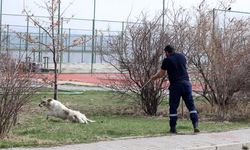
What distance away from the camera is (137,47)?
1720 cm

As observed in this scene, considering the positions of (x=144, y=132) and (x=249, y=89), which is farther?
(x=249, y=89)

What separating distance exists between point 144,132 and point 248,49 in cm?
584

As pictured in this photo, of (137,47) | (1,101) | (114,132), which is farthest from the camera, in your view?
(137,47)

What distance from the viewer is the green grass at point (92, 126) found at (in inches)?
449

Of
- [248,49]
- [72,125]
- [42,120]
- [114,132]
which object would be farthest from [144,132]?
[248,49]

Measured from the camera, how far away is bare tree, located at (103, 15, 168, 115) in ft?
56.5

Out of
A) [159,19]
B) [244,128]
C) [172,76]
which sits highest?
[159,19]

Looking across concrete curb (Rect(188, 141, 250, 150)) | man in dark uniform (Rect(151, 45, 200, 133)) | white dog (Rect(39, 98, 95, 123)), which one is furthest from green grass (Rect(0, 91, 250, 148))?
concrete curb (Rect(188, 141, 250, 150))

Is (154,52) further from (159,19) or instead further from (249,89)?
(249,89)

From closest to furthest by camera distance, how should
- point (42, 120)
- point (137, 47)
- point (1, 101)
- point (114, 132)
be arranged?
point (1, 101)
point (114, 132)
point (42, 120)
point (137, 47)

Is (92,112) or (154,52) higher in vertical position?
(154,52)

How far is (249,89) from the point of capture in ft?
56.5

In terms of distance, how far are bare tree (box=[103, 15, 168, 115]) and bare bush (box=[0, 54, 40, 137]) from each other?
19.6 ft

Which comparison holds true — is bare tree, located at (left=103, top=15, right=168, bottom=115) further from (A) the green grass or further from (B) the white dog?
(B) the white dog
